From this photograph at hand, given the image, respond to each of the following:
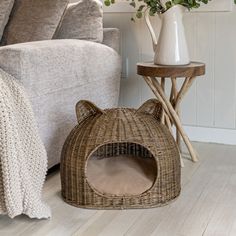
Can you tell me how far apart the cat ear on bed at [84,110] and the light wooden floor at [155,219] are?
0.35 m


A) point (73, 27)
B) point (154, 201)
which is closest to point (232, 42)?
point (73, 27)

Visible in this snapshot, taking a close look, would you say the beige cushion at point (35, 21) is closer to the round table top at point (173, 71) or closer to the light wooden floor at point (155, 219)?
the round table top at point (173, 71)

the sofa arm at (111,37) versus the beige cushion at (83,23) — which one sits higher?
the beige cushion at (83,23)

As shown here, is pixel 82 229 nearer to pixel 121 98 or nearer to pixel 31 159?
pixel 31 159

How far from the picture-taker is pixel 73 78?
231 centimetres

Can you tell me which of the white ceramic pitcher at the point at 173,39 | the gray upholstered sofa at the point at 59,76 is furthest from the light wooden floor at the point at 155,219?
the white ceramic pitcher at the point at 173,39

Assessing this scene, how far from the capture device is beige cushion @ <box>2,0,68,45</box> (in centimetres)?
245

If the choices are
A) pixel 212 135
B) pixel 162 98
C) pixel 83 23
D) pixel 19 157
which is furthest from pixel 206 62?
pixel 19 157

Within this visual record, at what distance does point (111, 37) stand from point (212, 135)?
0.84m

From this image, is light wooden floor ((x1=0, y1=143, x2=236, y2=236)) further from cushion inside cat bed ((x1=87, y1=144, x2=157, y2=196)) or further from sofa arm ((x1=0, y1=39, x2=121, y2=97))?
sofa arm ((x1=0, y1=39, x2=121, y2=97))

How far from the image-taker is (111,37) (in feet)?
9.11

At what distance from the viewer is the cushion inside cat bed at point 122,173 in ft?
6.50

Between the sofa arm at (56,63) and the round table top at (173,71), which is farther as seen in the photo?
the round table top at (173,71)

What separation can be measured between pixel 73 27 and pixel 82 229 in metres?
1.23
